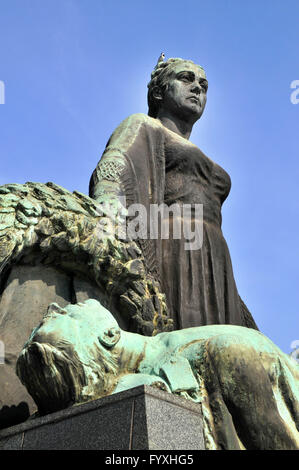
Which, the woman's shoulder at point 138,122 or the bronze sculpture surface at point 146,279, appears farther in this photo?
the woman's shoulder at point 138,122

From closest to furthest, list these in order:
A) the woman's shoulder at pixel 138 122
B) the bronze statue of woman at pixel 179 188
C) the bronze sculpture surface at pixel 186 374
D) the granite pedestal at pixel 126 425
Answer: the granite pedestal at pixel 126 425, the bronze sculpture surface at pixel 186 374, the bronze statue of woman at pixel 179 188, the woman's shoulder at pixel 138 122

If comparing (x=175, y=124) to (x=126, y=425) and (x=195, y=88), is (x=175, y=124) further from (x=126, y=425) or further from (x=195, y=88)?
(x=126, y=425)

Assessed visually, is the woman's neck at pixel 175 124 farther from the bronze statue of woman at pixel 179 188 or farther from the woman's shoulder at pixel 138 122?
the woman's shoulder at pixel 138 122

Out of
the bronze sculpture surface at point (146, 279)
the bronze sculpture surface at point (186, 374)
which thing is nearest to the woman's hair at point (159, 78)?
the bronze sculpture surface at point (146, 279)

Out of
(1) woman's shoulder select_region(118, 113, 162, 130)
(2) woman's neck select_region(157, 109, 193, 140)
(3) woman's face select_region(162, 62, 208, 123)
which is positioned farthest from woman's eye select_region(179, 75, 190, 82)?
Answer: (1) woman's shoulder select_region(118, 113, 162, 130)

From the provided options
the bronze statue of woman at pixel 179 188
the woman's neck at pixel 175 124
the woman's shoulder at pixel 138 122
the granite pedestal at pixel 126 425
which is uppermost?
the woman's neck at pixel 175 124

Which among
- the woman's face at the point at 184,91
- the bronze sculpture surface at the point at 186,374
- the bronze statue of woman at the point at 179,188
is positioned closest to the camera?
the bronze sculpture surface at the point at 186,374

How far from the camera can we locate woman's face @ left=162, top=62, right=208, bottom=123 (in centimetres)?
663

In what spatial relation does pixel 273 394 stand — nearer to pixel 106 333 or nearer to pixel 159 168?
pixel 106 333

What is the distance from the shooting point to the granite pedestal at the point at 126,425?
290cm

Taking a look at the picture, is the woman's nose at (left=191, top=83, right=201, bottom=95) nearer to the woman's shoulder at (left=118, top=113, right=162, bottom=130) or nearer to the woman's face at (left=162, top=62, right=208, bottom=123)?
the woman's face at (left=162, top=62, right=208, bottom=123)

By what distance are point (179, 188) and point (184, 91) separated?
48.7 inches
